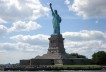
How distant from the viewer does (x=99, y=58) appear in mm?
128375

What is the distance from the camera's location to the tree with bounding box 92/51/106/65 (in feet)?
420

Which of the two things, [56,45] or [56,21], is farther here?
[56,21]

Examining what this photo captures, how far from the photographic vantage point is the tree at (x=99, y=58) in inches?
5036

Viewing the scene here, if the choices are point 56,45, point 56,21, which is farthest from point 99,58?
point 56,21

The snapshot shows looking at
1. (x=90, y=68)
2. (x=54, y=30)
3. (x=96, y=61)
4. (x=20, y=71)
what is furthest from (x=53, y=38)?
(x=20, y=71)

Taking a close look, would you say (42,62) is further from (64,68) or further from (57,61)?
(64,68)

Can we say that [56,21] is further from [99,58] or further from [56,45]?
[99,58]

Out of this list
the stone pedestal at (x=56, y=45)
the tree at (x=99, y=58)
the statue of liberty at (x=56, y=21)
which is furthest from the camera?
the tree at (x=99, y=58)

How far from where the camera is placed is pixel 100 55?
129125 mm

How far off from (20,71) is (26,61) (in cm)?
3057

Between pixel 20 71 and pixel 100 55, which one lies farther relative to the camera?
pixel 100 55

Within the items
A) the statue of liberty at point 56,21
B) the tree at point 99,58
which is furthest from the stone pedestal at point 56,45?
the tree at point 99,58

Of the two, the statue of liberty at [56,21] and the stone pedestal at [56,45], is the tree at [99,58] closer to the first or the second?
the stone pedestal at [56,45]

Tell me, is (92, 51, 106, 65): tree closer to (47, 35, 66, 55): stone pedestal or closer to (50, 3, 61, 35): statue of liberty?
(47, 35, 66, 55): stone pedestal
